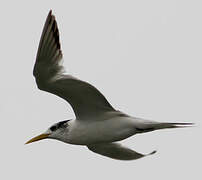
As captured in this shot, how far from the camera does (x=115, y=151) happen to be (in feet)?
43.9

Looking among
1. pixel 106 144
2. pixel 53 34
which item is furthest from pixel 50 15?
pixel 106 144

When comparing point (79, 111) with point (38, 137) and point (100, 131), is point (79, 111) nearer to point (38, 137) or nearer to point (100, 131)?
point (100, 131)

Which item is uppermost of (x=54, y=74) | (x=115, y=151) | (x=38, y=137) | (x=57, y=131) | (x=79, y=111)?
Result: (x=54, y=74)

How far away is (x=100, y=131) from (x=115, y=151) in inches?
55.8

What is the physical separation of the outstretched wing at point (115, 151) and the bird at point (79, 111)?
0.07ft

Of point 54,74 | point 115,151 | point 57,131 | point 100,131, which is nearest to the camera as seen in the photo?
point 54,74

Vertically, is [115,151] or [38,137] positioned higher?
[38,137]

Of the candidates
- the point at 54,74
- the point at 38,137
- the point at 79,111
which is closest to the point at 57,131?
the point at 38,137

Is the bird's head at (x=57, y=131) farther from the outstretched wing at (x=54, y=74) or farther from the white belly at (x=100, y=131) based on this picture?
the outstretched wing at (x=54, y=74)

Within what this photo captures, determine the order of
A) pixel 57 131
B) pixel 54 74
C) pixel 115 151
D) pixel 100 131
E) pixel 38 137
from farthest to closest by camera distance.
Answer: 1. pixel 115 151
2. pixel 38 137
3. pixel 57 131
4. pixel 100 131
5. pixel 54 74

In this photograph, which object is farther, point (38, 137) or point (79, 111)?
point (38, 137)

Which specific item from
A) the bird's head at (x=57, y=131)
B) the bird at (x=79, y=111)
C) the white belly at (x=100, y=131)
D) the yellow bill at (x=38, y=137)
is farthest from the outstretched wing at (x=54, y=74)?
the yellow bill at (x=38, y=137)

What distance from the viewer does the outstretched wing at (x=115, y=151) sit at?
13.2 m

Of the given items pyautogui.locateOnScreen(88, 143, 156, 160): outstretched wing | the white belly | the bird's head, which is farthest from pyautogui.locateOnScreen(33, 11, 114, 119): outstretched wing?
pyautogui.locateOnScreen(88, 143, 156, 160): outstretched wing
